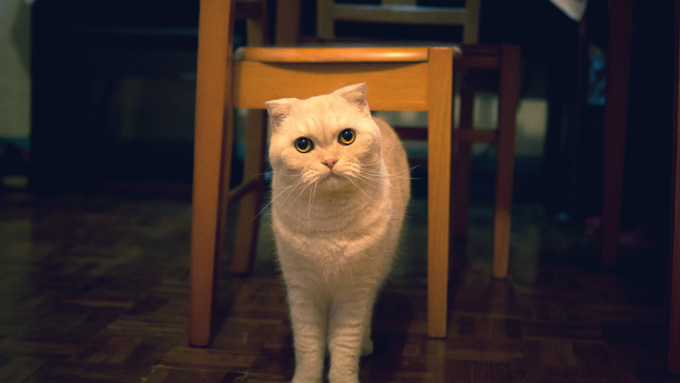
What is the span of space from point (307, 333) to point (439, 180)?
1.29 feet

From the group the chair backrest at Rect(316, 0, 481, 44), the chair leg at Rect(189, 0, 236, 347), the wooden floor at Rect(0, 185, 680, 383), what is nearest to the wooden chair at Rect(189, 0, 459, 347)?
the chair leg at Rect(189, 0, 236, 347)

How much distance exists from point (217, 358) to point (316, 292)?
253mm

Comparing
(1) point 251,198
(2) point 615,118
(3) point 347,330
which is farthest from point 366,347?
(2) point 615,118

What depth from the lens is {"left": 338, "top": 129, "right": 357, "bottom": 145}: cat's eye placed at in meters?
0.91

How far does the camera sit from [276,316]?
4.35 feet

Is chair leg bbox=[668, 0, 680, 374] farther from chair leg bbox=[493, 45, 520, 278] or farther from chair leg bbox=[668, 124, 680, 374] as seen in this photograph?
chair leg bbox=[493, 45, 520, 278]

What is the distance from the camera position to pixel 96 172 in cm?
296

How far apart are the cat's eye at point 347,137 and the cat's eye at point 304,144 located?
44 mm

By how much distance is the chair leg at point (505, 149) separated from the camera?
1553mm

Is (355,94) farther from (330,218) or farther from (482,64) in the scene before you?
(482,64)

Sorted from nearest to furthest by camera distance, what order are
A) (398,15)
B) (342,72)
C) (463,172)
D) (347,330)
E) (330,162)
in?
(330,162) → (347,330) → (342,72) → (398,15) → (463,172)

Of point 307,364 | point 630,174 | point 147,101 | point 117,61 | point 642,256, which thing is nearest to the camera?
point 307,364

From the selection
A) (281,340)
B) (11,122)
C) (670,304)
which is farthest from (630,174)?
(11,122)

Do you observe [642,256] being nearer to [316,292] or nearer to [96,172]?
[316,292]
